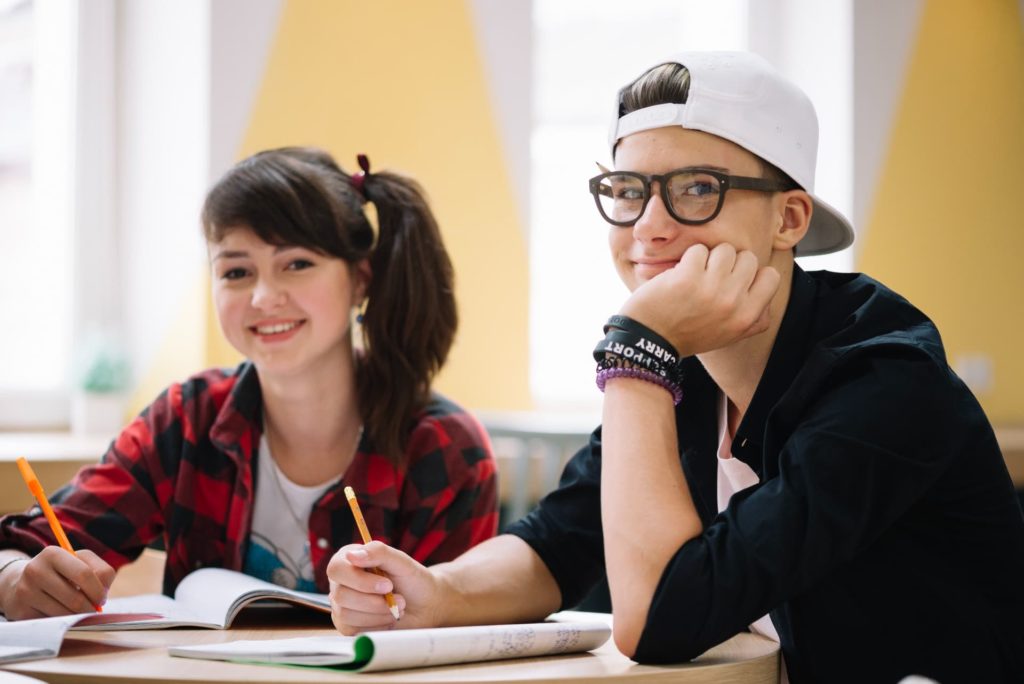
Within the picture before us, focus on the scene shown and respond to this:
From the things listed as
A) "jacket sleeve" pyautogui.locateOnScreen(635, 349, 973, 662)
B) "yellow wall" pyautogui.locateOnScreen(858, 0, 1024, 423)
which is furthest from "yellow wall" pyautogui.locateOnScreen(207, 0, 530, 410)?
"jacket sleeve" pyautogui.locateOnScreen(635, 349, 973, 662)

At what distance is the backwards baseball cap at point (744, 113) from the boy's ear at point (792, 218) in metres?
0.02

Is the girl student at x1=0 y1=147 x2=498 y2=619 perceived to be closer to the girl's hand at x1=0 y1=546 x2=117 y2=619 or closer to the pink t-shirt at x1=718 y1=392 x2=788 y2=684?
the girl's hand at x1=0 y1=546 x2=117 y2=619

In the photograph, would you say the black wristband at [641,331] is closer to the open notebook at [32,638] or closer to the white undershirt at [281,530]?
the open notebook at [32,638]

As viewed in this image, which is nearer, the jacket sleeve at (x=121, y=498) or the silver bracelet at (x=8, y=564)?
the silver bracelet at (x=8, y=564)

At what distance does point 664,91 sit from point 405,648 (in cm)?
68

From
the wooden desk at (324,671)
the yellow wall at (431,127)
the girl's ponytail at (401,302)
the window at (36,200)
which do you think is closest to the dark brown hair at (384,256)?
the girl's ponytail at (401,302)

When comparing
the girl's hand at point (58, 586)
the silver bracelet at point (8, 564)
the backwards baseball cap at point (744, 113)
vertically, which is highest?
the backwards baseball cap at point (744, 113)

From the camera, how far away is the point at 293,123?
334 centimetres

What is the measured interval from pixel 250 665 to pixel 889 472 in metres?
0.63

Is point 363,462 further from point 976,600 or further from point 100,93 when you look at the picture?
point 100,93

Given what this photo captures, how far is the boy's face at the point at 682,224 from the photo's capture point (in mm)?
1314

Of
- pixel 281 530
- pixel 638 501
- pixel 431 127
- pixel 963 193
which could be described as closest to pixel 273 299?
pixel 281 530

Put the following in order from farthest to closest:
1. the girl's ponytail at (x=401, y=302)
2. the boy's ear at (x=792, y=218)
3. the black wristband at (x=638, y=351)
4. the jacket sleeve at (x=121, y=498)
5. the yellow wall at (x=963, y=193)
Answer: the yellow wall at (x=963, y=193) < the girl's ponytail at (x=401, y=302) < the jacket sleeve at (x=121, y=498) < the boy's ear at (x=792, y=218) < the black wristband at (x=638, y=351)

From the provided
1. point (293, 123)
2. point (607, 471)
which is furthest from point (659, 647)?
point (293, 123)
